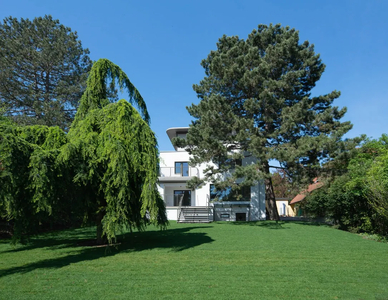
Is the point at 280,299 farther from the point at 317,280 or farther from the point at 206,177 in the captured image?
the point at 206,177

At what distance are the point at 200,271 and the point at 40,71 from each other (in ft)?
81.9

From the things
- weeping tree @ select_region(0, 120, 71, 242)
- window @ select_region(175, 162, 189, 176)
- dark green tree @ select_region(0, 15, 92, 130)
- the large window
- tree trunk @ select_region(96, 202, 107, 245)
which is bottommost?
tree trunk @ select_region(96, 202, 107, 245)

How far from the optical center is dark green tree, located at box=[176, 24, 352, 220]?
18.8 meters

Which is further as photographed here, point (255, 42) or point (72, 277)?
point (255, 42)

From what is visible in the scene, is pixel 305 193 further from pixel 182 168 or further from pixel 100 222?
pixel 100 222

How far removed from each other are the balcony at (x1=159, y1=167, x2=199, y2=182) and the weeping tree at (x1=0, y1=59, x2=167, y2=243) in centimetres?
1421

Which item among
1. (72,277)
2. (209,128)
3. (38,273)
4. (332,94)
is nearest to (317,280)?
(72,277)

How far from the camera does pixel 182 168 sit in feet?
90.4

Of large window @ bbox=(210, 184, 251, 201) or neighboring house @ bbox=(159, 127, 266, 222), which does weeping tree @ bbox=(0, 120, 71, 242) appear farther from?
large window @ bbox=(210, 184, 251, 201)

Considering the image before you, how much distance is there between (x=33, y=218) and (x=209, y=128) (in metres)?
13.1

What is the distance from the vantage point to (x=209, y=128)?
2022 cm

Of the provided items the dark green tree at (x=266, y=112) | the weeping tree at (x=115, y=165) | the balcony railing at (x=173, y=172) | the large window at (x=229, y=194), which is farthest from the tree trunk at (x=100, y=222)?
the balcony railing at (x=173, y=172)

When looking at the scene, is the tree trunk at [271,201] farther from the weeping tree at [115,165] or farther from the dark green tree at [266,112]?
the weeping tree at [115,165]

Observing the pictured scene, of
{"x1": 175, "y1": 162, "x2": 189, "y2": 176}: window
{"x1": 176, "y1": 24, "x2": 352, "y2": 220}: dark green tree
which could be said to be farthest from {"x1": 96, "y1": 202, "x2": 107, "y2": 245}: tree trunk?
{"x1": 175, "y1": 162, "x2": 189, "y2": 176}: window
